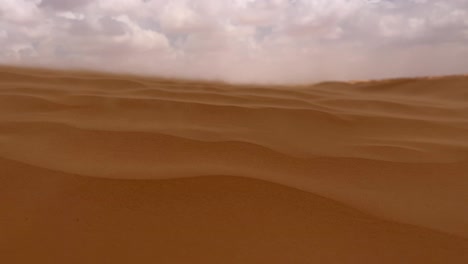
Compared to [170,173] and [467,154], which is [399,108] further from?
[170,173]

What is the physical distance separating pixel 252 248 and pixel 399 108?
9.45 ft

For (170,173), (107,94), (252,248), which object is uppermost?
(107,94)

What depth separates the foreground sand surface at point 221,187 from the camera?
1315 millimetres

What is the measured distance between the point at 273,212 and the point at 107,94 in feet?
6.77

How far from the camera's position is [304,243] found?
52.8 inches

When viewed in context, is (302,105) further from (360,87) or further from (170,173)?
(360,87)

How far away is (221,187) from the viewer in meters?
1.62

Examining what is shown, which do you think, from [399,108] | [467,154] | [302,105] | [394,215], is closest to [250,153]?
[394,215]

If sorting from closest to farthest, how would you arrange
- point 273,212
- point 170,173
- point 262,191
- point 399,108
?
point 273,212 → point 262,191 → point 170,173 → point 399,108

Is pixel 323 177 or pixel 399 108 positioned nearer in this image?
pixel 323 177

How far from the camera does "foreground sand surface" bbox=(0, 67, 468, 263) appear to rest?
132 cm

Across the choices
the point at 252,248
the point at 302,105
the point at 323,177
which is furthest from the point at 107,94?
the point at 252,248

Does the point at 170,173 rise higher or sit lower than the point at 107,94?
lower

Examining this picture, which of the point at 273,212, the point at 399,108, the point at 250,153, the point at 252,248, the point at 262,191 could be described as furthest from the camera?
the point at 399,108
